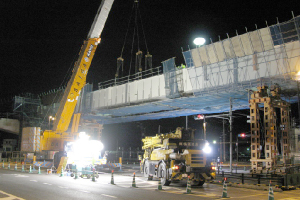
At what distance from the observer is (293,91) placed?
29.4 metres

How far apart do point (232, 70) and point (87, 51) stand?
15333 mm

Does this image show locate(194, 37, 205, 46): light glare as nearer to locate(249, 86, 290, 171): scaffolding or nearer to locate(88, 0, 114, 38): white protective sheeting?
Result: locate(249, 86, 290, 171): scaffolding

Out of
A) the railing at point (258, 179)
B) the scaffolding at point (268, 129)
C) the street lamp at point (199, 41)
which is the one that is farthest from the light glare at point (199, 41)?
the railing at point (258, 179)

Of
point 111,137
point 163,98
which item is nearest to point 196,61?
point 163,98

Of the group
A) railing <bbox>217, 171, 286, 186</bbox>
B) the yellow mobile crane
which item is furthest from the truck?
the yellow mobile crane

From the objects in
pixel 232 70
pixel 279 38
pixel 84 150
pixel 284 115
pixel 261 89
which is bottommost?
pixel 84 150

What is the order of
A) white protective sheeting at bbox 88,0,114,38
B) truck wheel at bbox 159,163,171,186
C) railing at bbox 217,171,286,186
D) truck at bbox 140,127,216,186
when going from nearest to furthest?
1. truck at bbox 140,127,216,186
2. railing at bbox 217,171,286,186
3. truck wheel at bbox 159,163,171,186
4. white protective sheeting at bbox 88,0,114,38

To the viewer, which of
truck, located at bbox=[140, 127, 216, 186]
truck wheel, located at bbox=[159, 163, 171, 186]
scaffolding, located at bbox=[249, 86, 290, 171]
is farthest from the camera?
scaffolding, located at bbox=[249, 86, 290, 171]

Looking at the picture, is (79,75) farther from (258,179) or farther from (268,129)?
(258,179)

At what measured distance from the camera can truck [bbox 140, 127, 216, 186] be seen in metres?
17.6

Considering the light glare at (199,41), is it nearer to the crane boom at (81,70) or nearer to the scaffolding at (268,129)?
the scaffolding at (268,129)

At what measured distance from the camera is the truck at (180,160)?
1759 centimetres

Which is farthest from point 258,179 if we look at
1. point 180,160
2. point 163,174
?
point 163,174

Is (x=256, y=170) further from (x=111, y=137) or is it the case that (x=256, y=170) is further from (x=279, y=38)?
(x=111, y=137)
